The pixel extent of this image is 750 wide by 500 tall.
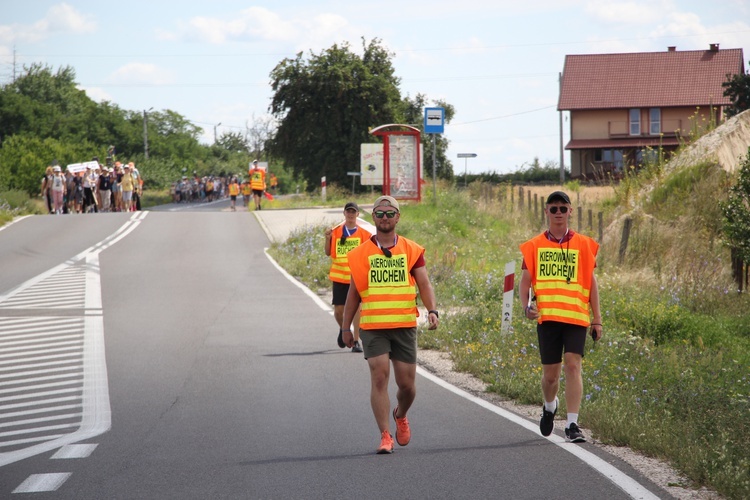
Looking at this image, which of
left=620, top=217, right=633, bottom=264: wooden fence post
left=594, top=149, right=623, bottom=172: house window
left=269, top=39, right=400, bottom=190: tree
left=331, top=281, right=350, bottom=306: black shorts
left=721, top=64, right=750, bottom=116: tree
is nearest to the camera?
left=331, top=281, right=350, bottom=306: black shorts

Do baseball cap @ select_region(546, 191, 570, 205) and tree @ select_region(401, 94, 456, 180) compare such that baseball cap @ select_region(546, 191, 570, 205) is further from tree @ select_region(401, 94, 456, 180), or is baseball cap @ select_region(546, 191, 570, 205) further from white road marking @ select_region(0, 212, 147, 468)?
tree @ select_region(401, 94, 456, 180)

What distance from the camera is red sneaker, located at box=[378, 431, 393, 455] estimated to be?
7.88 m

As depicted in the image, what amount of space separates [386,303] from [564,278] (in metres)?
1.35

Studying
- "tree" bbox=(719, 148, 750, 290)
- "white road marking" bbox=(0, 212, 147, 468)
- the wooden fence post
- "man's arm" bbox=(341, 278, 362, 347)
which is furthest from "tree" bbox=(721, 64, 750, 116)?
"man's arm" bbox=(341, 278, 362, 347)

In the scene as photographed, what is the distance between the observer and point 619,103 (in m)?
74.0

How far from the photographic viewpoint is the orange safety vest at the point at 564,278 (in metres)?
8.17

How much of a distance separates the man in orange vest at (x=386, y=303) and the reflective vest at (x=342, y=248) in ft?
16.3

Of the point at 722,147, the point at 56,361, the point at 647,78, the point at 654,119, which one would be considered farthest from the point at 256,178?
the point at 647,78

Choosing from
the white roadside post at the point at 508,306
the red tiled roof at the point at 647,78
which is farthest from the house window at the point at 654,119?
the white roadside post at the point at 508,306

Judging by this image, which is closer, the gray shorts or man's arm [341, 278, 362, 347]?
the gray shorts

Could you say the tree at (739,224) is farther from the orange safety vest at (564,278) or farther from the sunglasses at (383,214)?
the sunglasses at (383,214)

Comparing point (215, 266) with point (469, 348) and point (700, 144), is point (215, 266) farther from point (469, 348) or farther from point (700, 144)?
point (469, 348)

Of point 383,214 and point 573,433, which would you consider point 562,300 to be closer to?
point 573,433

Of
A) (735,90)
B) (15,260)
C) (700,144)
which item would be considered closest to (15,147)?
(735,90)
